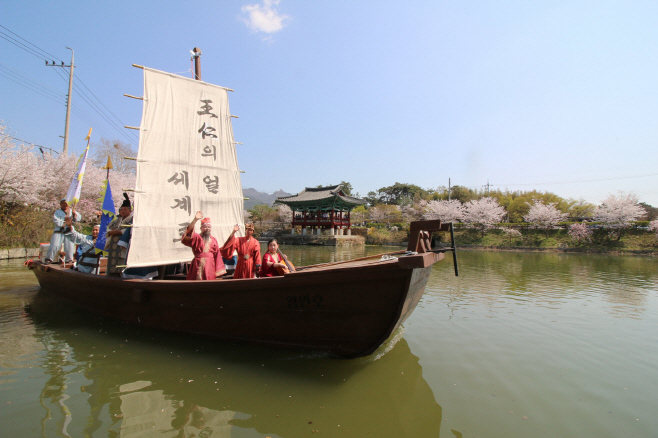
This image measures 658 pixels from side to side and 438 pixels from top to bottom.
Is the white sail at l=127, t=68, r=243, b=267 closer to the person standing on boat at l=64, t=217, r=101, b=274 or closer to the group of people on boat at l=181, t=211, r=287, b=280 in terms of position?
the group of people on boat at l=181, t=211, r=287, b=280

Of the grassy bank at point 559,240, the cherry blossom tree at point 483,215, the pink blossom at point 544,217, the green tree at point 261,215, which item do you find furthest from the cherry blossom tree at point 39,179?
the pink blossom at point 544,217

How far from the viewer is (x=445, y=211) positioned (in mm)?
35875

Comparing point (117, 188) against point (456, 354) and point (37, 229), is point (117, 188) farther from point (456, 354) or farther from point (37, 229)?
point (456, 354)

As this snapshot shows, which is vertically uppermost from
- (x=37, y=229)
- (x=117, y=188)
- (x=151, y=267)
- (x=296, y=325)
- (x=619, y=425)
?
(x=117, y=188)

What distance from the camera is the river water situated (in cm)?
284

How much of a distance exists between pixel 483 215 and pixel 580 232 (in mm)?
8395

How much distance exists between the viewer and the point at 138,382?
3514 millimetres

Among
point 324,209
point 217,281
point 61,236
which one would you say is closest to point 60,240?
point 61,236

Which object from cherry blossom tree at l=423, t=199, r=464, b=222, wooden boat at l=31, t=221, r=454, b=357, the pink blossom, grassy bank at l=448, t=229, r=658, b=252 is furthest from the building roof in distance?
wooden boat at l=31, t=221, r=454, b=357

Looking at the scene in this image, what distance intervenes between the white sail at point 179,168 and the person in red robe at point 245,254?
5.49 ft

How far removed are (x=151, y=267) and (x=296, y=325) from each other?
3.41 meters

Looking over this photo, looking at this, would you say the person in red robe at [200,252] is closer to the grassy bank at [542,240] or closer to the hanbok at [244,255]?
the hanbok at [244,255]

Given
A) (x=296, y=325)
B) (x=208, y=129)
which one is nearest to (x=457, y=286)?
(x=296, y=325)

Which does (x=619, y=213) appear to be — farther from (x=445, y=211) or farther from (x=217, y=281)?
(x=217, y=281)
